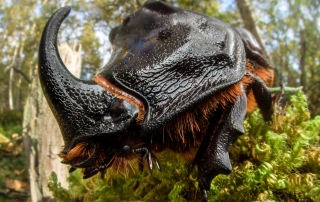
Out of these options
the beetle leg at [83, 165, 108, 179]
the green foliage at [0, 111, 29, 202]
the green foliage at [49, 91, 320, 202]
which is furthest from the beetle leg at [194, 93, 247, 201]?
the green foliage at [0, 111, 29, 202]

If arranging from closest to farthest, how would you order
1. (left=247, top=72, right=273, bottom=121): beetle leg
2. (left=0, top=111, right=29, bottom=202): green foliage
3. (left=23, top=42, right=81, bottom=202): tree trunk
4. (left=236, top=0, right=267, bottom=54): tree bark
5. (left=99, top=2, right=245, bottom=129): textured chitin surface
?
(left=99, top=2, right=245, bottom=129): textured chitin surface → (left=247, top=72, right=273, bottom=121): beetle leg → (left=23, top=42, right=81, bottom=202): tree trunk → (left=236, top=0, right=267, bottom=54): tree bark → (left=0, top=111, right=29, bottom=202): green foliage

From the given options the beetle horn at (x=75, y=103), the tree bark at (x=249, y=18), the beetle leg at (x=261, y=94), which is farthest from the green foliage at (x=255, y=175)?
the tree bark at (x=249, y=18)

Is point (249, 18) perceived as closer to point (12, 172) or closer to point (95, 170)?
point (95, 170)

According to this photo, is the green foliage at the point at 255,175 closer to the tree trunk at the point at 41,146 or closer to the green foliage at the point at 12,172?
the tree trunk at the point at 41,146

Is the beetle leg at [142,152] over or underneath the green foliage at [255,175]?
over

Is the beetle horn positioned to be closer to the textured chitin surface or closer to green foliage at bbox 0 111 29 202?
the textured chitin surface

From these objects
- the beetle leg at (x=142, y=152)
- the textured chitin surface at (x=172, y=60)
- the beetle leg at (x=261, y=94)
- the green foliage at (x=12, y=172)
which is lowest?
the green foliage at (x=12, y=172)

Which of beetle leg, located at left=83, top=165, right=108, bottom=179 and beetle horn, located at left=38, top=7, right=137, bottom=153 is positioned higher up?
beetle horn, located at left=38, top=7, right=137, bottom=153

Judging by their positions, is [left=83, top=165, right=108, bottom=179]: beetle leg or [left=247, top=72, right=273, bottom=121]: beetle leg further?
[left=247, top=72, right=273, bottom=121]: beetle leg

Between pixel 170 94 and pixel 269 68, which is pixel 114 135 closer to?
pixel 170 94

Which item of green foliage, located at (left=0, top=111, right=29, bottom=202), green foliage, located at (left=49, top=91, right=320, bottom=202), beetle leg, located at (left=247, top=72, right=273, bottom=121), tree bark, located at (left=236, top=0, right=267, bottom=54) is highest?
beetle leg, located at (left=247, top=72, right=273, bottom=121)
